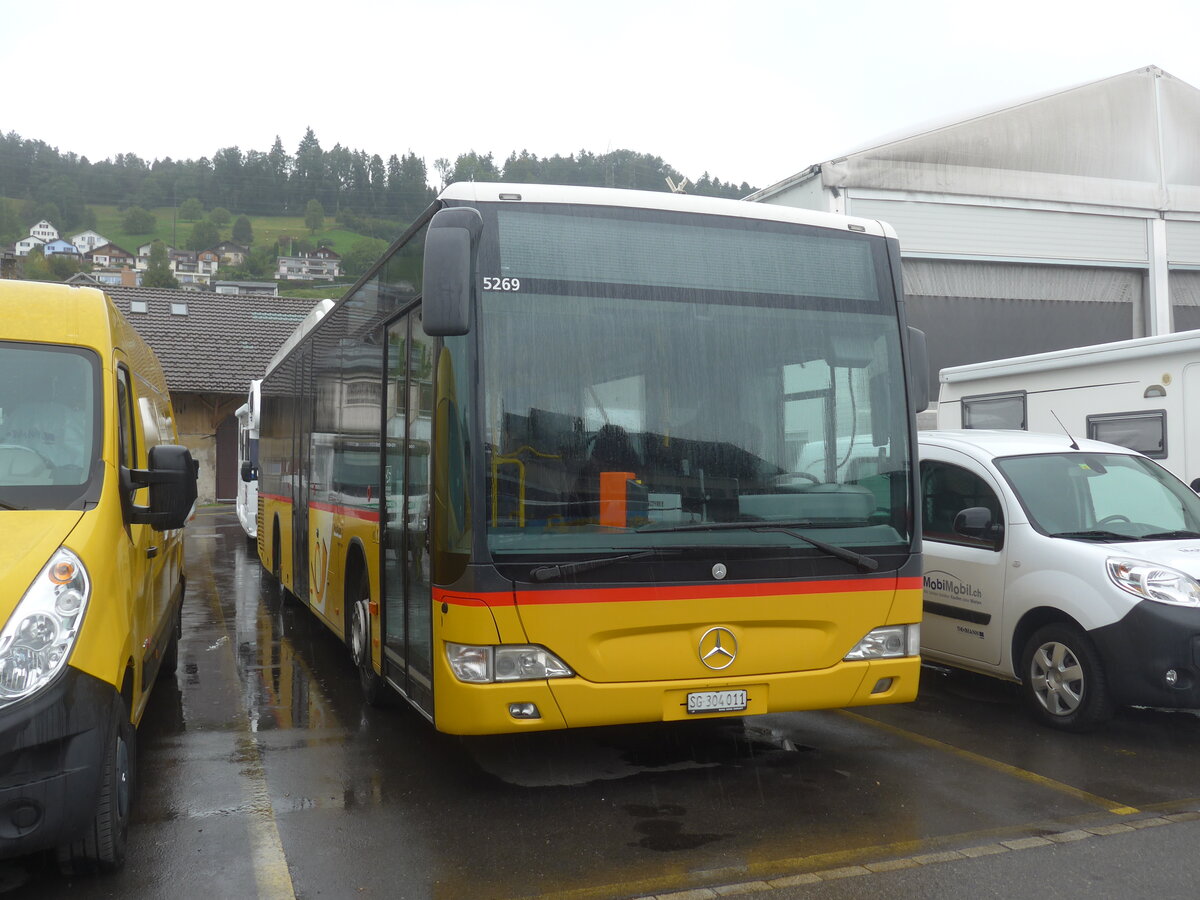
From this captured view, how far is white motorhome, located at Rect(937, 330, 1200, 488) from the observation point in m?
9.21

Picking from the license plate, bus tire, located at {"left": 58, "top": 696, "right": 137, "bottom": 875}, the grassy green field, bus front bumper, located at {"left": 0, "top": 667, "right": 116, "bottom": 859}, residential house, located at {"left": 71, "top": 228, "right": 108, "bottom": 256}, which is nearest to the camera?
bus front bumper, located at {"left": 0, "top": 667, "right": 116, "bottom": 859}

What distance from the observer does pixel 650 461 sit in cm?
493

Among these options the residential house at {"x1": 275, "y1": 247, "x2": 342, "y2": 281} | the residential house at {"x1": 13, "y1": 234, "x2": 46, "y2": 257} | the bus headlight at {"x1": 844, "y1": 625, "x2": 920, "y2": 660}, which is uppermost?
the residential house at {"x1": 13, "y1": 234, "x2": 46, "y2": 257}

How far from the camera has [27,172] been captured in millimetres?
101500

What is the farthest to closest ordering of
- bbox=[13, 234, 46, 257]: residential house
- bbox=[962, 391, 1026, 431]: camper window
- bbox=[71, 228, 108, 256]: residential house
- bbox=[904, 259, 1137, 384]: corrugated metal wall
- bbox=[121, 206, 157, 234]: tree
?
bbox=[121, 206, 157, 234]: tree < bbox=[71, 228, 108, 256]: residential house < bbox=[13, 234, 46, 257]: residential house < bbox=[904, 259, 1137, 384]: corrugated metal wall < bbox=[962, 391, 1026, 431]: camper window

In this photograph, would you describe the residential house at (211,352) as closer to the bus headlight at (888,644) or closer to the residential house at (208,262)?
the bus headlight at (888,644)

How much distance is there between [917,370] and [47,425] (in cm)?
402

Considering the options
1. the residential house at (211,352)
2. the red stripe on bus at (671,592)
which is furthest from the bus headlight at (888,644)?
the residential house at (211,352)

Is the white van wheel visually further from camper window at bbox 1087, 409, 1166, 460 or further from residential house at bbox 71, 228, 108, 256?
residential house at bbox 71, 228, 108, 256

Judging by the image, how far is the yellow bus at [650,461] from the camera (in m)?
4.76

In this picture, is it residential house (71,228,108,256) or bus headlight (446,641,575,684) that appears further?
residential house (71,228,108,256)

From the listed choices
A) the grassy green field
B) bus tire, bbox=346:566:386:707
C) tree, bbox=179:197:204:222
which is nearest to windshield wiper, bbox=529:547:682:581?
bus tire, bbox=346:566:386:707

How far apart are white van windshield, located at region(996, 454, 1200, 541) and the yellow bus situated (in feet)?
6.04

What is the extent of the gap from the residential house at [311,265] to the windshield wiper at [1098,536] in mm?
85063
